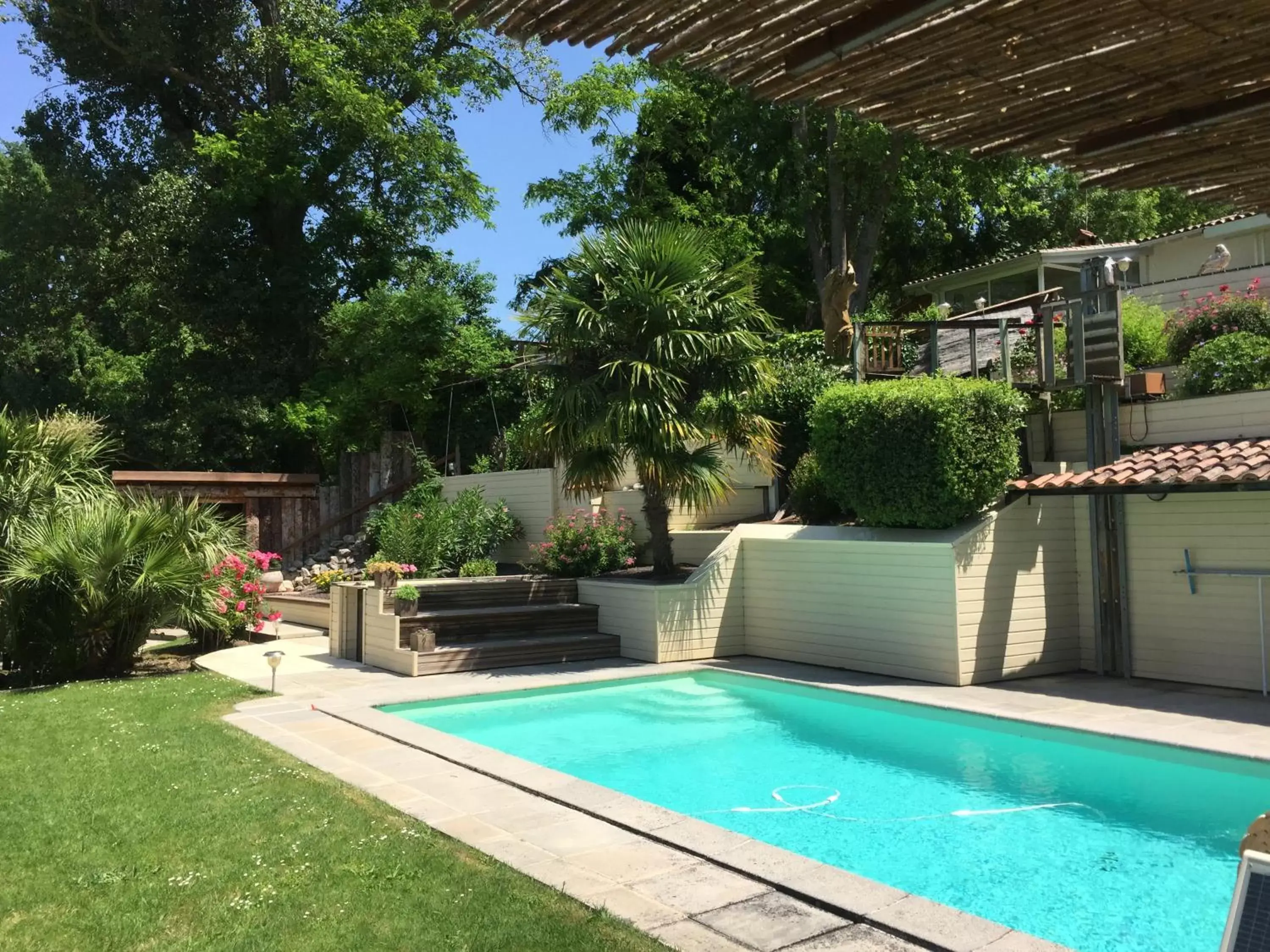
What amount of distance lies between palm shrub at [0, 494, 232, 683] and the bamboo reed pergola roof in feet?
36.0

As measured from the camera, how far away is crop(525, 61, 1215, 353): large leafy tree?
23938mm

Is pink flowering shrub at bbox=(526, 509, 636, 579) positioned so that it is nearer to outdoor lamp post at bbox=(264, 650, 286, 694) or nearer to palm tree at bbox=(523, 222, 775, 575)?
palm tree at bbox=(523, 222, 775, 575)

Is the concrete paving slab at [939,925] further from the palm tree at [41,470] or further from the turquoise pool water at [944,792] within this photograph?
the palm tree at [41,470]

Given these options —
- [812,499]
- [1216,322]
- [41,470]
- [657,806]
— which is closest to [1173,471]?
[1216,322]

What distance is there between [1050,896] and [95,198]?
2653 cm

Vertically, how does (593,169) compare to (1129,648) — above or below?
above

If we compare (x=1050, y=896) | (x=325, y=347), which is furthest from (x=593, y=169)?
(x=1050, y=896)

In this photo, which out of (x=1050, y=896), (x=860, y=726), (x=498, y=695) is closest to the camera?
(x=1050, y=896)

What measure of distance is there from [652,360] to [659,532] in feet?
8.11

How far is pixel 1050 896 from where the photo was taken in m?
5.18

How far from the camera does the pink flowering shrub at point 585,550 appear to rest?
14.5 m

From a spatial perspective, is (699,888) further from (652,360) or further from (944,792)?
(652,360)

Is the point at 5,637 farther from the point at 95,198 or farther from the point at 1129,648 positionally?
the point at 95,198

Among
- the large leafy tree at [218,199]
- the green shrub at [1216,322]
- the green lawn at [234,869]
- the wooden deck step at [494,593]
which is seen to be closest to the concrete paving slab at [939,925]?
the green lawn at [234,869]
